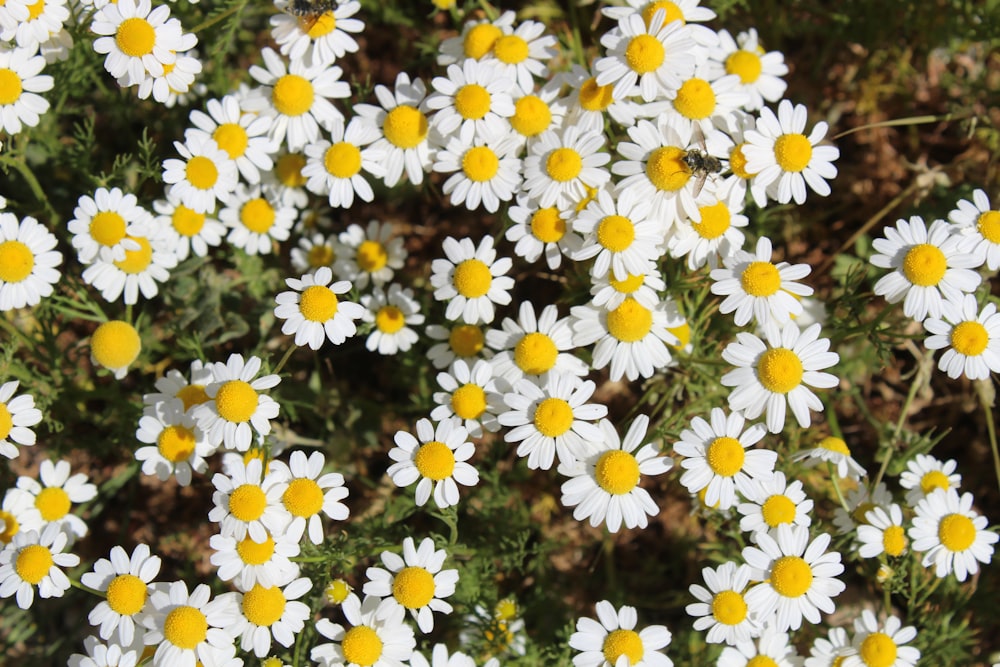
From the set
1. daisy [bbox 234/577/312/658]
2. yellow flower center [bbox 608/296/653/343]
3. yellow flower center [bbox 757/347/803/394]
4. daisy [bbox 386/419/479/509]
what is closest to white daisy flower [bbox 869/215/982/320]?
yellow flower center [bbox 757/347/803/394]

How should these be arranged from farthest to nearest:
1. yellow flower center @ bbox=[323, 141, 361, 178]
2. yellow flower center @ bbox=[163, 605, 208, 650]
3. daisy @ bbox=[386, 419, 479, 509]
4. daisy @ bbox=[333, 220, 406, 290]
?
daisy @ bbox=[333, 220, 406, 290], yellow flower center @ bbox=[323, 141, 361, 178], daisy @ bbox=[386, 419, 479, 509], yellow flower center @ bbox=[163, 605, 208, 650]

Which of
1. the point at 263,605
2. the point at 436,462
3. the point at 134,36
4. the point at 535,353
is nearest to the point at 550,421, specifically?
the point at 535,353

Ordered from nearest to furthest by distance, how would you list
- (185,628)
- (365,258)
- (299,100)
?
(185,628)
(299,100)
(365,258)

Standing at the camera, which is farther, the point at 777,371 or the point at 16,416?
the point at 16,416

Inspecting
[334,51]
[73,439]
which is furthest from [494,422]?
[73,439]

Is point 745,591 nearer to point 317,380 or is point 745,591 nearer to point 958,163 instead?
point 317,380

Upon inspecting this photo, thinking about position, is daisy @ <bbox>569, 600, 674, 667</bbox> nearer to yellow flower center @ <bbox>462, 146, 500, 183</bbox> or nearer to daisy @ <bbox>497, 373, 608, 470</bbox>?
daisy @ <bbox>497, 373, 608, 470</bbox>

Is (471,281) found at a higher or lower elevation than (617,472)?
lower

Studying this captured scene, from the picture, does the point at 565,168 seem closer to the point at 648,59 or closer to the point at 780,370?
the point at 648,59
